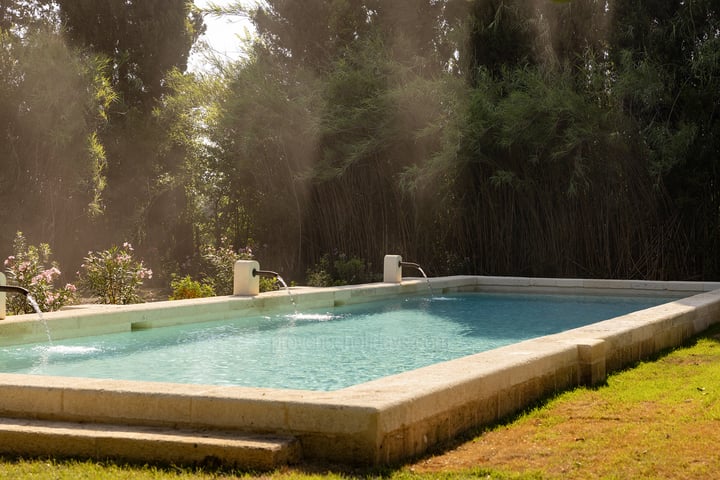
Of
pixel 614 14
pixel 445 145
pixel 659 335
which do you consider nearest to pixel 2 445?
pixel 659 335

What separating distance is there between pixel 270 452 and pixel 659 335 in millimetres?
3555

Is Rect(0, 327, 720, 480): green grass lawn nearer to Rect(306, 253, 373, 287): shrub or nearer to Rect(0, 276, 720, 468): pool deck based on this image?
Rect(0, 276, 720, 468): pool deck

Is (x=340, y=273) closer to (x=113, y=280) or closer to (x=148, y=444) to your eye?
(x=113, y=280)

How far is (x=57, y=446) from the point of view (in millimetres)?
2998

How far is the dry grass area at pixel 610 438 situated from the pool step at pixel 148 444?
527 millimetres

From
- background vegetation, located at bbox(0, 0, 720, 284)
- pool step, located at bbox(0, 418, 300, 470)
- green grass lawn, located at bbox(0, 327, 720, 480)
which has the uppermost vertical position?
background vegetation, located at bbox(0, 0, 720, 284)

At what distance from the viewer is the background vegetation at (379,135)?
9.82 metres

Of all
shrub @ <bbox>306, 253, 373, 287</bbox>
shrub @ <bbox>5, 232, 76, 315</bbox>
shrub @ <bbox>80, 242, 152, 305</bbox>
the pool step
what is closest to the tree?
shrub @ <bbox>306, 253, 373, 287</bbox>

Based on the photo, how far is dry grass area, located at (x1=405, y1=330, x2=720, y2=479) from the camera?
9.11ft

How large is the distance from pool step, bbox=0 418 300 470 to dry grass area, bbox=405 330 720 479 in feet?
1.73

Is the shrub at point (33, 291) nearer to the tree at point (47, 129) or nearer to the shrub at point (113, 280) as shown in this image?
the shrub at point (113, 280)

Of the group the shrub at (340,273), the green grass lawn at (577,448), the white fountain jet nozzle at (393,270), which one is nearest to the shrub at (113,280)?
the white fountain jet nozzle at (393,270)

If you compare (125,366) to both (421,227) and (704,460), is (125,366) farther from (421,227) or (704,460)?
(421,227)

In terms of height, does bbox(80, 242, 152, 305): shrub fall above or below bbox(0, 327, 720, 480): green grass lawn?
above
